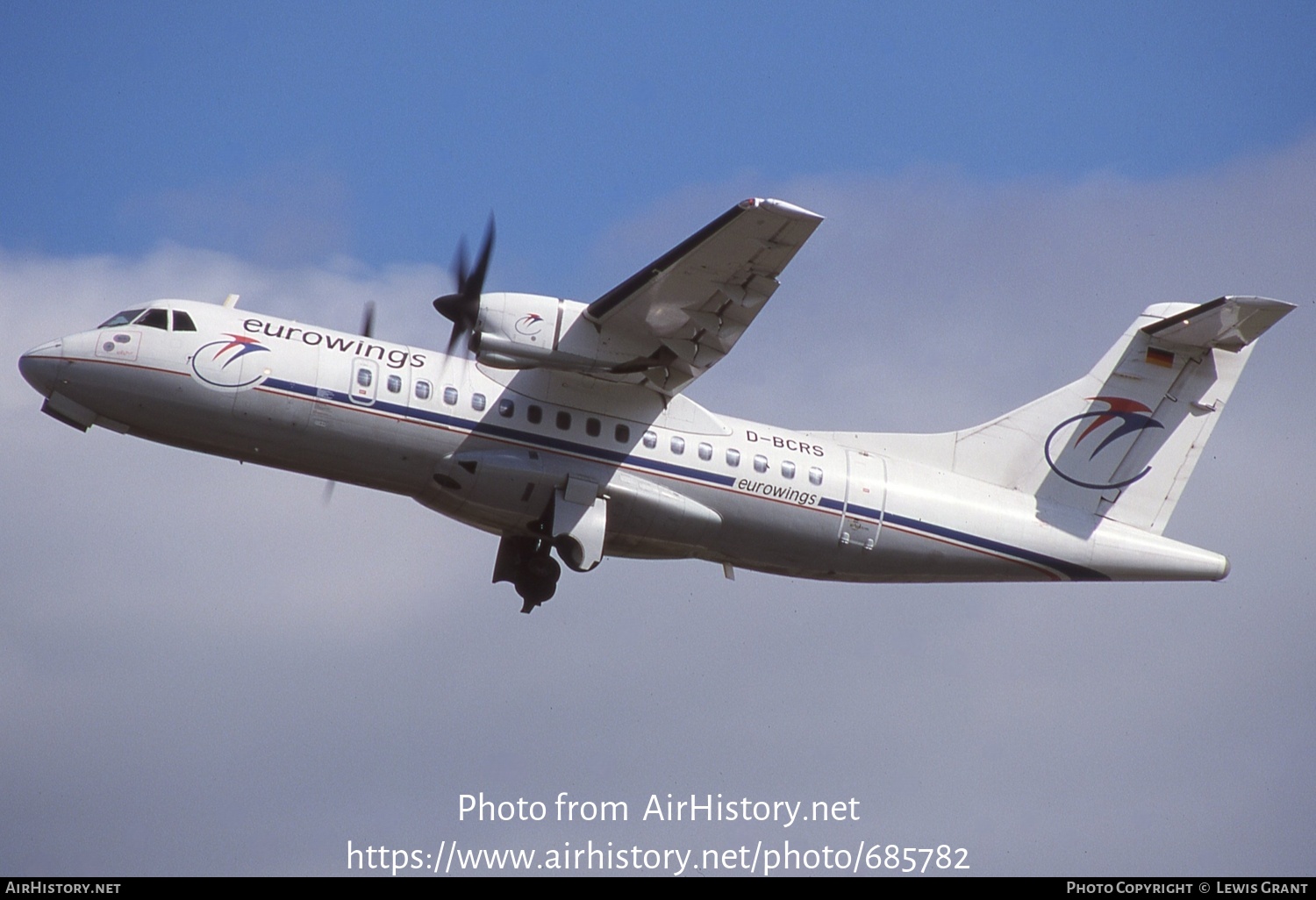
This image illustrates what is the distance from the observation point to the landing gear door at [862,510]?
69.3ft

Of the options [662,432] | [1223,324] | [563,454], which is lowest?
[563,454]

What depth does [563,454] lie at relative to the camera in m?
20.3

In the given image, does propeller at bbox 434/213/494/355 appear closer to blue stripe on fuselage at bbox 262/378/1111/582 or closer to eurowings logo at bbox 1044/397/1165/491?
blue stripe on fuselage at bbox 262/378/1111/582

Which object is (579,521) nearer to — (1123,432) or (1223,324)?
(1123,432)

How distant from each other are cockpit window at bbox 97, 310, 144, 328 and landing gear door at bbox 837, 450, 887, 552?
9.38m

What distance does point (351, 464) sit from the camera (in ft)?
64.9

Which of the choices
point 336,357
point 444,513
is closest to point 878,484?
point 444,513

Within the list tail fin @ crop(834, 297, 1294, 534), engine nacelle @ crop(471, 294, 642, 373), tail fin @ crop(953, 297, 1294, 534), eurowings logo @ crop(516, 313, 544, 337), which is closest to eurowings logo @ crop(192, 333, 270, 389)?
engine nacelle @ crop(471, 294, 642, 373)

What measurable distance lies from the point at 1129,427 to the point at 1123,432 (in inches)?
5.0

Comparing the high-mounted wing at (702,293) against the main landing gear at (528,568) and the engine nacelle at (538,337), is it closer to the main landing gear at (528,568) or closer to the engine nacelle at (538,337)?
the engine nacelle at (538,337)

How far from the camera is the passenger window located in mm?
19641

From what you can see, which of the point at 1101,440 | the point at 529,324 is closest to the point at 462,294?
the point at 529,324

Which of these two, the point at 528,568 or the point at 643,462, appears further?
the point at 528,568

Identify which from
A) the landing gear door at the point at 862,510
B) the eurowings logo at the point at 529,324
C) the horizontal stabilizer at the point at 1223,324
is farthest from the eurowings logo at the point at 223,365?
the horizontal stabilizer at the point at 1223,324
